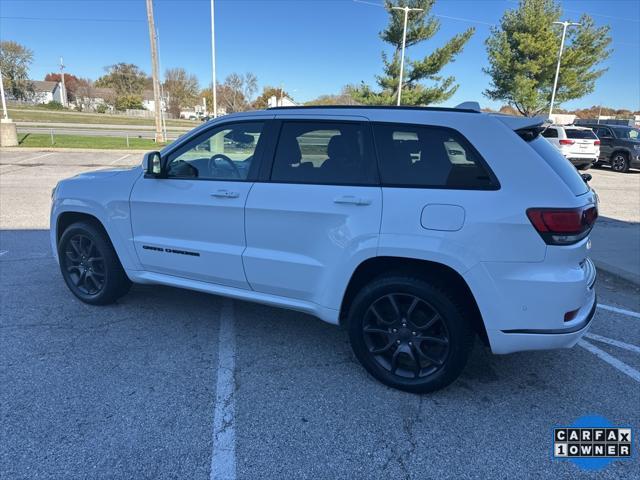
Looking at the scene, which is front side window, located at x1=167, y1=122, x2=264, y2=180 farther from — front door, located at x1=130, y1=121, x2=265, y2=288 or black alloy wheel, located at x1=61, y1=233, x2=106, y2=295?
black alloy wheel, located at x1=61, y1=233, x2=106, y2=295

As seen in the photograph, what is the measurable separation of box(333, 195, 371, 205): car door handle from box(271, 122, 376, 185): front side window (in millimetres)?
119

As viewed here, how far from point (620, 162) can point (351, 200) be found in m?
20.5

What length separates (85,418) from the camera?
2711 millimetres

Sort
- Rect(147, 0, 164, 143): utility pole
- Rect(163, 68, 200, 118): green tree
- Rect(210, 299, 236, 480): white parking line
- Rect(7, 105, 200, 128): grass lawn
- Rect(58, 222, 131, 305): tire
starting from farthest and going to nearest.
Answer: Rect(163, 68, 200, 118): green tree, Rect(7, 105, 200, 128): grass lawn, Rect(147, 0, 164, 143): utility pole, Rect(58, 222, 131, 305): tire, Rect(210, 299, 236, 480): white parking line

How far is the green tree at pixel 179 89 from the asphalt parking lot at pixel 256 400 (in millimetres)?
80533

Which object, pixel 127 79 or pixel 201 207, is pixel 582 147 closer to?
pixel 201 207

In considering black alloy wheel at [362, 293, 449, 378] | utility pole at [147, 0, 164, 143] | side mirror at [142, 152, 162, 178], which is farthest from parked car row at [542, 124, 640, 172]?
utility pole at [147, 0, 164, 143]

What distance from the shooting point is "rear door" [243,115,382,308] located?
9.79 ft

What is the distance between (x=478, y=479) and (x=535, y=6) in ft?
117

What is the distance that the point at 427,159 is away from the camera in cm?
290

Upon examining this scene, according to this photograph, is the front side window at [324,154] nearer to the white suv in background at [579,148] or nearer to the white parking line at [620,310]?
the white parking line at [620,310]

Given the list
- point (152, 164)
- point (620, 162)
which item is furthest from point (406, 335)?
point (620, 162)

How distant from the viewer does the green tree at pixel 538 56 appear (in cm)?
3047

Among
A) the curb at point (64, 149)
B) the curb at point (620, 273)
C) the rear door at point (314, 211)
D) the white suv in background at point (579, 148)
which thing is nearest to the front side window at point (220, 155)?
the rear door at point (314, 211)
